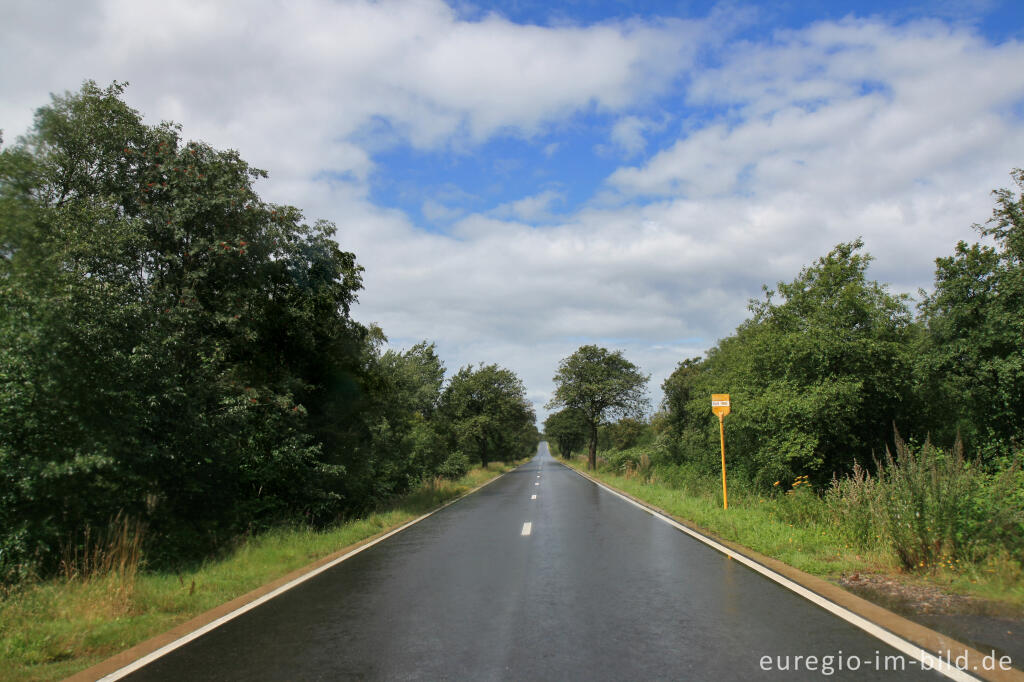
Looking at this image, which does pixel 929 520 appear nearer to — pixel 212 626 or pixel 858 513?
pixel 858 513

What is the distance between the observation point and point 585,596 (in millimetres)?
7230

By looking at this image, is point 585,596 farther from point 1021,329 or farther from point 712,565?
point 1021,329

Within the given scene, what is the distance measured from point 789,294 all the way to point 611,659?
64.9 feet

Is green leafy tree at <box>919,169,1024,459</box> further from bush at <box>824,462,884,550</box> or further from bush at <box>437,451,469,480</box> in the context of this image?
bush at <box>437,451,469,480</box>

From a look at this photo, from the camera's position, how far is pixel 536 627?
5953 mm

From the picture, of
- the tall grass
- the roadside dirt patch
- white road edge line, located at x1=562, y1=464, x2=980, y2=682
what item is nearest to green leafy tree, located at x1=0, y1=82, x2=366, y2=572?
white road edge line, located at x1=562, y1=464, x2=980, y2=682

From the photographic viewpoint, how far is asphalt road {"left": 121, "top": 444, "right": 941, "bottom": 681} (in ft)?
15.7

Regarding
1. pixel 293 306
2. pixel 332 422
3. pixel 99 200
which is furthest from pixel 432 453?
pixel 99 200

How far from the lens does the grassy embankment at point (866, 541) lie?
7250 mm

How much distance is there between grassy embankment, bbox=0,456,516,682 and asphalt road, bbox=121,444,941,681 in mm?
791

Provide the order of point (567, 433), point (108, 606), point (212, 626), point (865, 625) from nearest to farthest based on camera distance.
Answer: point (865, 625), point (212, 626), point (108, 606), point (567, 433)

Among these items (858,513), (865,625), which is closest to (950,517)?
(858,513)

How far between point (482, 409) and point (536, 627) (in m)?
60.1

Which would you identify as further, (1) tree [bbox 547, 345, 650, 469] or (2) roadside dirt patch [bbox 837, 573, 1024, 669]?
(1) tree [bbox 547, 345, 650, 469]
